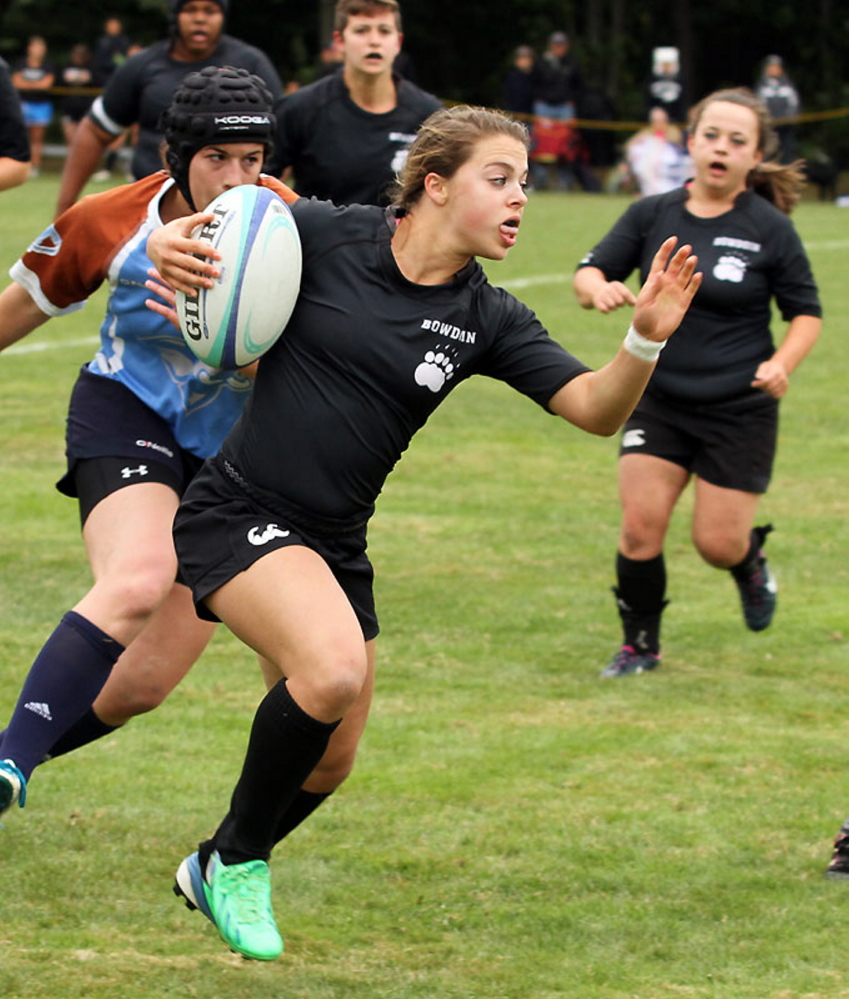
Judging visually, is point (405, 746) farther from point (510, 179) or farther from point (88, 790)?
point (510, 179)

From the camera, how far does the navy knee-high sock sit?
4473mm

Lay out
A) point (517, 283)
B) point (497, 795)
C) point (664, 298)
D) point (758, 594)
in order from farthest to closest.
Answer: point (517, 283) < point (758, 594) < point (497, 795) < point (664, 298)

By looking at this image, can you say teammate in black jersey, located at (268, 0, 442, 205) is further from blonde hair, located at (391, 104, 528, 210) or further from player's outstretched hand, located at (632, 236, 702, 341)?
player's outstretched hand, located at (632, 236, 702, 341)

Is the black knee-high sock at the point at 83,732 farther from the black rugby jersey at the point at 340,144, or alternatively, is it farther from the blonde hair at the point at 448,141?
the black rugby jersey at the point at 340,144

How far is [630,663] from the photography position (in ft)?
22.7

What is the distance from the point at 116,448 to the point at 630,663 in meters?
2.69

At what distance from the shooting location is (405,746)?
5977 mm

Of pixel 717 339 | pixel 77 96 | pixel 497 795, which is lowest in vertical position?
pixel 77 96

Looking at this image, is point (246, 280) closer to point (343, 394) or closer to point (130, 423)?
point (343, 394)

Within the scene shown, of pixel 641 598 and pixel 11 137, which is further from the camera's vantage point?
pixel 641 598

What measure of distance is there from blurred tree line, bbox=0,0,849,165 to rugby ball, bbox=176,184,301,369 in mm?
33603

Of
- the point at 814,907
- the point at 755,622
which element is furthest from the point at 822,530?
the point at 814,907

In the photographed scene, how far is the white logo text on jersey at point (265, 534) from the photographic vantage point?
13.4ft

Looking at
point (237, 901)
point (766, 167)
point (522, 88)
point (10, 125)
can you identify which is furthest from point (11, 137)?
point (522, 88)
